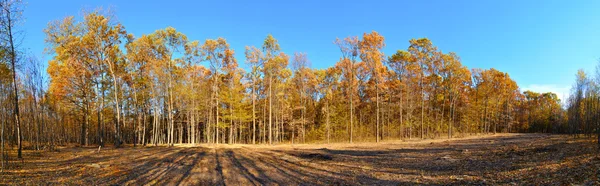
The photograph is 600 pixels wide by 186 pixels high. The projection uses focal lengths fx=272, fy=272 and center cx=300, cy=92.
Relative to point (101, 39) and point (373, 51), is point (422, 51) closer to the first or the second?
point (373, 51)

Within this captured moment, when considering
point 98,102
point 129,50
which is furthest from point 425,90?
point 98,102

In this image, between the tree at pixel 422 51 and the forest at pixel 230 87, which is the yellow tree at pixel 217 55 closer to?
the forest at pixel 230 87

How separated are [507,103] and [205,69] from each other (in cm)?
5803

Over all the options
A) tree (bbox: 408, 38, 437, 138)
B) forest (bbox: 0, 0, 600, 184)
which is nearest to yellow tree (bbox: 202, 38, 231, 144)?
forest (bbox: 0, 0, 600, 184)

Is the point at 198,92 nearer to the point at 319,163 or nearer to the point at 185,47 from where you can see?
the point at 185,47

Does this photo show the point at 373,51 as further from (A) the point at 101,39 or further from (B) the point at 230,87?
(A) the point at 101,39

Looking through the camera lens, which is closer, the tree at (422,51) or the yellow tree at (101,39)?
the yellow tree at (101,39)

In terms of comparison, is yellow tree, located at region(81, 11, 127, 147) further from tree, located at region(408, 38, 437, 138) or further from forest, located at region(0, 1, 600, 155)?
tree, located at region(408, 38, 437, 138)

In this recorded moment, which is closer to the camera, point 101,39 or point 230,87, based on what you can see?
point 101,39

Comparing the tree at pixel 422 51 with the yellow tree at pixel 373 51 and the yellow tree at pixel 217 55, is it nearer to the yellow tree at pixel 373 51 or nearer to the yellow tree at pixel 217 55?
the yellow tree at pixel 373 51

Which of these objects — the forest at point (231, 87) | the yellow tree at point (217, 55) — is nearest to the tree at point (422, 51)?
the forest at point (231, 87)

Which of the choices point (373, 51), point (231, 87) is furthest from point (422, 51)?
point (231, 87)

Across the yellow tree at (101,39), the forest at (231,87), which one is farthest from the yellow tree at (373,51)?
the yellow tree at (101,39)

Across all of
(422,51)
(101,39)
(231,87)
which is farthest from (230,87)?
(422,51)
